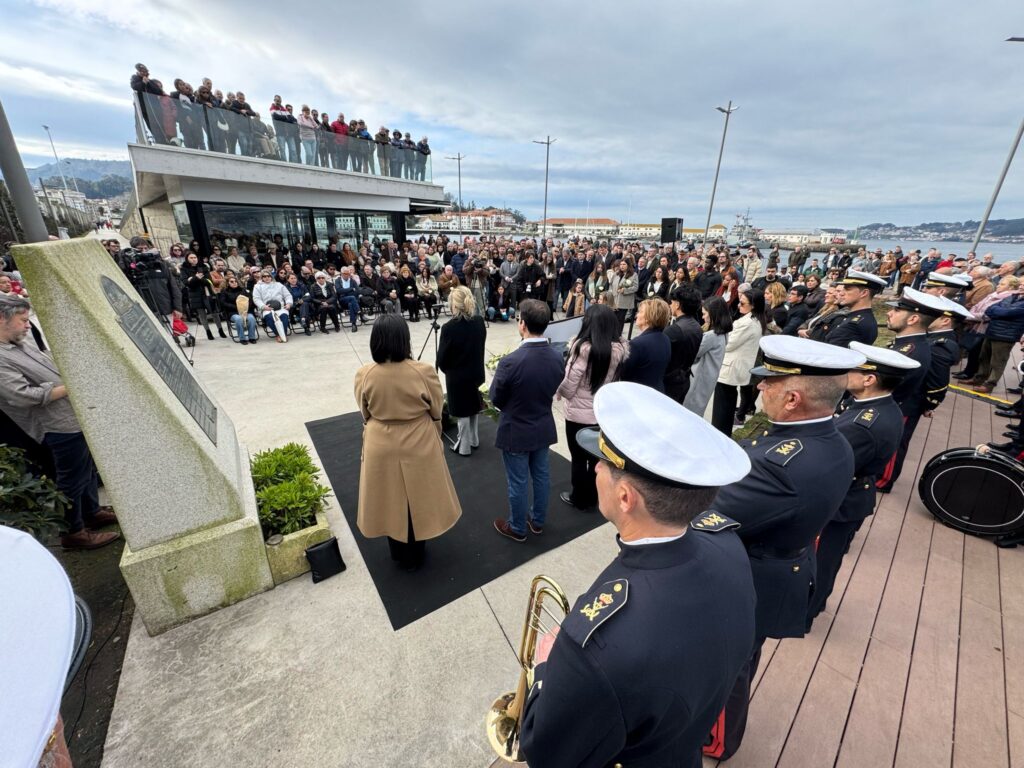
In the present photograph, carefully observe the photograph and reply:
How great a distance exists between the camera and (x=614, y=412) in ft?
4.41

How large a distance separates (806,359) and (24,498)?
456 centimetres

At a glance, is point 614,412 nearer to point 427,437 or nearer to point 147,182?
point 427,437

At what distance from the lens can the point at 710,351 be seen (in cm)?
500

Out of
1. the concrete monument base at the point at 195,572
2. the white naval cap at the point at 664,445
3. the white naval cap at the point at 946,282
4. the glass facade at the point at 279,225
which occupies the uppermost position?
the glass facade at the point at 279,225

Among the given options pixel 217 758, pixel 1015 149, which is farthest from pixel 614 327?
pixel 1015 149

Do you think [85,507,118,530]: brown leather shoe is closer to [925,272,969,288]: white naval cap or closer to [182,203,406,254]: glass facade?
[925,272,969,288]: white naval cap

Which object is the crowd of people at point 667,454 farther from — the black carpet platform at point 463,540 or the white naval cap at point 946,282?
the black carpet platform at point 463,540

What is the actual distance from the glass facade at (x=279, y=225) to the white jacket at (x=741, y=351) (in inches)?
564

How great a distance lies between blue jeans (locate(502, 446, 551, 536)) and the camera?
3.39 m

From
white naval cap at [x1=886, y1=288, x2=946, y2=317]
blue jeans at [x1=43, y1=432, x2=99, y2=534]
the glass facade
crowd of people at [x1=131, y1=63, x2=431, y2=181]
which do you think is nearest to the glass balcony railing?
crowd of people at [x1=131, y1=63, x2=431, y2=181]

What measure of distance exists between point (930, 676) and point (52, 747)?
383 centimetres

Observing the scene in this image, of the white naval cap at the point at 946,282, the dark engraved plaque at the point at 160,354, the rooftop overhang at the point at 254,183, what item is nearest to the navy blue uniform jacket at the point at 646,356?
the dark engraved plaque at the point at 160,354

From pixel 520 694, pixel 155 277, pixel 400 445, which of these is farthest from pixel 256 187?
pixel 520 694

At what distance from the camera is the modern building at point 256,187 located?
11.2 meters
